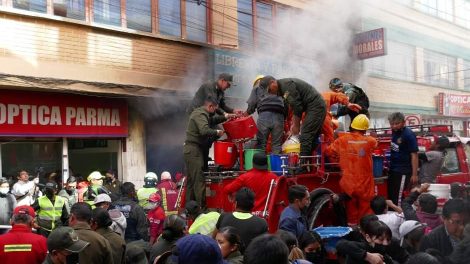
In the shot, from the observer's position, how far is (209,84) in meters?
7.32

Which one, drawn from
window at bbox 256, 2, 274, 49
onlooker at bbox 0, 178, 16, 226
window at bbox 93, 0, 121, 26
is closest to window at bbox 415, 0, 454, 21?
window at bbox 256, 2, 274, 49

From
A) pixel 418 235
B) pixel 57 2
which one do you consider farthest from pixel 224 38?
pixel 418 235

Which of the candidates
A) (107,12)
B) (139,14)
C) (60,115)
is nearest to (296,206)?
(60,115)

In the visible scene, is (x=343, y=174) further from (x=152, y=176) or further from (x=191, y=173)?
(x=152, y=176)

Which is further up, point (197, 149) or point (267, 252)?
point (197, 149)

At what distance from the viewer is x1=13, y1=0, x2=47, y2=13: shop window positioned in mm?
10953

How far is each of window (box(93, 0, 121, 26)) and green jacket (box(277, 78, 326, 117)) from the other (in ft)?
23.9

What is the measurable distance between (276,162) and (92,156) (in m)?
7.86

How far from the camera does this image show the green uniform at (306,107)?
20.9ft

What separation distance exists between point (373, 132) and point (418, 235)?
5.07 meters

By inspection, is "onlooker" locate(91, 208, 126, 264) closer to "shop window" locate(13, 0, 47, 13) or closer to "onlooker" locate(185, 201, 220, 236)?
"onlooker" locate(185, 201, 220, 236)

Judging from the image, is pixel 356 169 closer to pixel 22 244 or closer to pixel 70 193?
pixel 22 244

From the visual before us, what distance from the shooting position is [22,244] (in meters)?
4.22

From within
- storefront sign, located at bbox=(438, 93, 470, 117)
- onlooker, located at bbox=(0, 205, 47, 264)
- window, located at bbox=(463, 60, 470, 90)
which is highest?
window, located at bbox=(463, 60, 470, 90)
